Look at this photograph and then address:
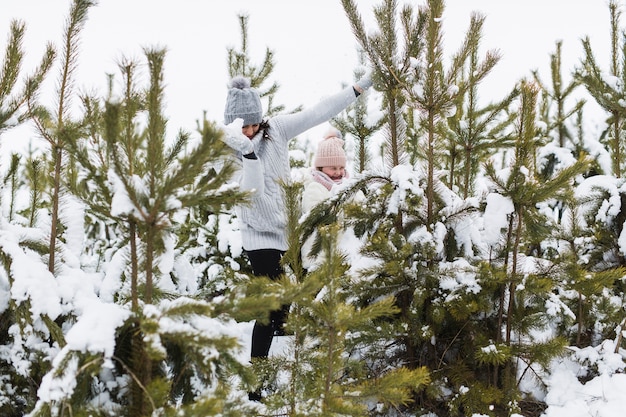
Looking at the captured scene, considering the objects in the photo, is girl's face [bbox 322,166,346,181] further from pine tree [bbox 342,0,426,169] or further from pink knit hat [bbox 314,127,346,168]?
pine tree [bbox 342,0,426,169]

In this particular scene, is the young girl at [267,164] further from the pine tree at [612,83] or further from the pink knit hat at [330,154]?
the pine tree at [612,83]

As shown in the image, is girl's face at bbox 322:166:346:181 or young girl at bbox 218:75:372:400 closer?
young girl at bbox 218:75:372:400

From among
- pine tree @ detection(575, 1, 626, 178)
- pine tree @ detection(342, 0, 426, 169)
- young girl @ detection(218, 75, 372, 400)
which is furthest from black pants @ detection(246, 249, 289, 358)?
pine tree @ detection(575, 1, 626, 178)

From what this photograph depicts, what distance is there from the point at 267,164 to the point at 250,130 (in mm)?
244

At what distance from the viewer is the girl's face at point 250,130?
338 centimetres

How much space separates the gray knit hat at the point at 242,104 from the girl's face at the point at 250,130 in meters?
0.05

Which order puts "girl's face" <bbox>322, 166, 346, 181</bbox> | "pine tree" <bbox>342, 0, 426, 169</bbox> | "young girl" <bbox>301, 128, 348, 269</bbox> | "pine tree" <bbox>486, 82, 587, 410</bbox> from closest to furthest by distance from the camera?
"pine tree" <bbox>486, 82, 587, 410</bbox> → "pine tree" <bbox>342, 0, 426, 169</bbox> → "young girl" <bbox>301, 128, 348, 269</bbox> → "girl's face" <bbox>322, 166, 346, 181</bbox>

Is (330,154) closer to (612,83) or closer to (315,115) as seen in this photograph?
(315,115)

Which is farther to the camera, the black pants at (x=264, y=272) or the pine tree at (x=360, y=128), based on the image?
the pine tree at (x=360, y=128)

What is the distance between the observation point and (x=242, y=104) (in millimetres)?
3260

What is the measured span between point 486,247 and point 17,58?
107 inches

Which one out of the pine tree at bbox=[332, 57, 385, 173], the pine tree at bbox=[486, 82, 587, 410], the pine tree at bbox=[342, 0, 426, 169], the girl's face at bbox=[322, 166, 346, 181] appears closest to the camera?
the pine tree at bbox=[486, 82, 587, 410]

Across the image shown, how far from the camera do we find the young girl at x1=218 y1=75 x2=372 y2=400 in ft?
10.8

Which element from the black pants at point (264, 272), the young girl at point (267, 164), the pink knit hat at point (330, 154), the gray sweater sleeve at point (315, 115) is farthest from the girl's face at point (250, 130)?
the pink knit hat at point (330, 154)
